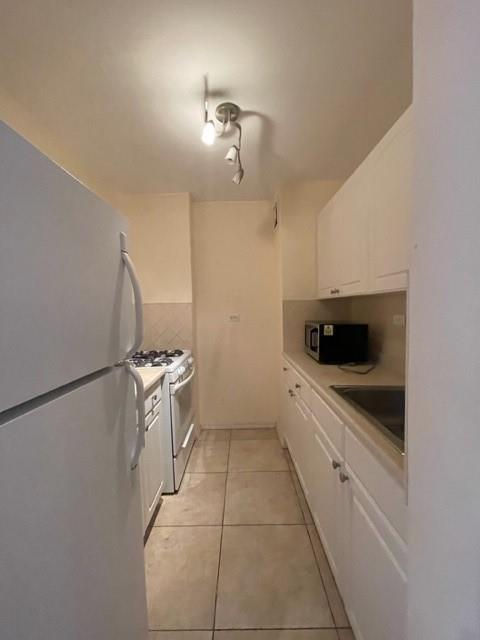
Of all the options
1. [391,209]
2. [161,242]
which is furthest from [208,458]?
[391,209]

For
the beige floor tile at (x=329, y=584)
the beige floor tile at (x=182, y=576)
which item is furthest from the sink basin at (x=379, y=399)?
the beige floor tile at (x=182, y=576)

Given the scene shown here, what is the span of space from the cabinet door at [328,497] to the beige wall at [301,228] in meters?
1.48

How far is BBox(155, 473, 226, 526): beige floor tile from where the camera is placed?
1.82 m

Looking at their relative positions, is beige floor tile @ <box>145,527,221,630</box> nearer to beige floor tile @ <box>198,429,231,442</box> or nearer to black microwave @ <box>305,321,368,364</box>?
beige floor tile @ <box>198,429,231,442</box>

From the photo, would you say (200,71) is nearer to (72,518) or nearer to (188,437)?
(72,518)

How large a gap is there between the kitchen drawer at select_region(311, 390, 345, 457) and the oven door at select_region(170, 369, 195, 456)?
1.01 m

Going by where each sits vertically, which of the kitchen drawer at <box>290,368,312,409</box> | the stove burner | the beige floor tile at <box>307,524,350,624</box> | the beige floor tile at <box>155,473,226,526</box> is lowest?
the beige floor tile at <box>155,473,226,526</box>

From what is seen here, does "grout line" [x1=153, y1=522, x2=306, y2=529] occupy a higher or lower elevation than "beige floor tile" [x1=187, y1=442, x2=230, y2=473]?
higher

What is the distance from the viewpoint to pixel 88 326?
72cm

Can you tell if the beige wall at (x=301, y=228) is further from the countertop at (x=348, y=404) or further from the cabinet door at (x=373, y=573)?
the cabinet door at (x=373, y=573)

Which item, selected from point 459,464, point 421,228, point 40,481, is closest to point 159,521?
point 40,481

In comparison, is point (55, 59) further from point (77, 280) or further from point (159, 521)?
point (159, 521)

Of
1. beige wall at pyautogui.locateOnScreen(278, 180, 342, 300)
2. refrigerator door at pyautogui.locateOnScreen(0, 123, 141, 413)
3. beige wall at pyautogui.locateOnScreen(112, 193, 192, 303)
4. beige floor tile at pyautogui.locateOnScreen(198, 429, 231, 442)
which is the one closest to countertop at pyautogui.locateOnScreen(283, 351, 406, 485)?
beige wall at pyautogui.locateOnScreen(278, 180, 342, 300)

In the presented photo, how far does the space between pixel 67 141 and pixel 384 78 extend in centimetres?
196
